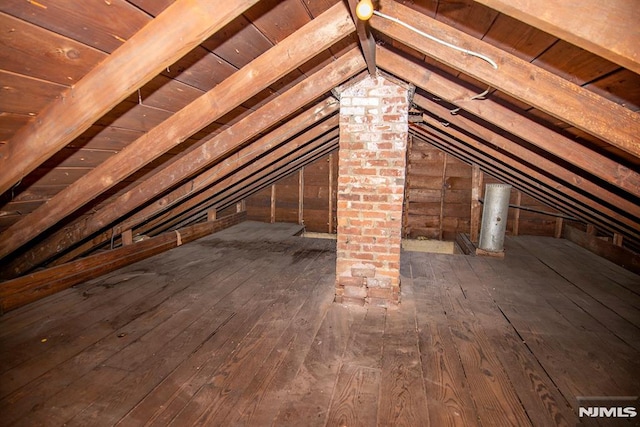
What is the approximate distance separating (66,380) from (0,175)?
1136 millimetres

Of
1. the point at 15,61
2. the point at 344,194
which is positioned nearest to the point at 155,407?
the point at 15,61

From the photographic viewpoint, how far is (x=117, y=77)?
A: 1.24 meters

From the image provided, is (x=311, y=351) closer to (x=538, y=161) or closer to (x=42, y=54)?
(x=42, y=54)

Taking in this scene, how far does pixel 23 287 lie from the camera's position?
254cm

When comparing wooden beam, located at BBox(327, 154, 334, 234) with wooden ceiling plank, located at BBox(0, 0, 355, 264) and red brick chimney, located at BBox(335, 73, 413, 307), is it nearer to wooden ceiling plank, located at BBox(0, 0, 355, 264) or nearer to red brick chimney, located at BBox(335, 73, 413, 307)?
red brick chimney, located at BBox(335, 73, 413, 307)

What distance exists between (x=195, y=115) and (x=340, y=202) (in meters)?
1.29

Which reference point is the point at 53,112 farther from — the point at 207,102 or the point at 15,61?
the point at 207,102

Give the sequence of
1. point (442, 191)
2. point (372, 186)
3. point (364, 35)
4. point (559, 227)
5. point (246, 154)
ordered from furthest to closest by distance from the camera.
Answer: point (442, 191)
point (559, 227)
point (246, 154)
point (372, 186)
point (364, 35)

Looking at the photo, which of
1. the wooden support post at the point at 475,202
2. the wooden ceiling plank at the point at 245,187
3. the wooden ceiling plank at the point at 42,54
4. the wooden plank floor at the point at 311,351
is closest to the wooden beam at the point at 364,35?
the wooden ceiling plank at the point at 42,54

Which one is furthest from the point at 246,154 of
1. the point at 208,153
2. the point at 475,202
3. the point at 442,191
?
the point at 475,202

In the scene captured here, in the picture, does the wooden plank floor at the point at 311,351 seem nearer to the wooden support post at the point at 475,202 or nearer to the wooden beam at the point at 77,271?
the wooden beam at the point at 77,271

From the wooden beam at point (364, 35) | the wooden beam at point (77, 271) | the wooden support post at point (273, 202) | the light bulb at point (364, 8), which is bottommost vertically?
the wooden beam at point (77, 271)

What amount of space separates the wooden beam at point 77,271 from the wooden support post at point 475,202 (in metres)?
4.85

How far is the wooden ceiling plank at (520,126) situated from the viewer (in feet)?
5.59
